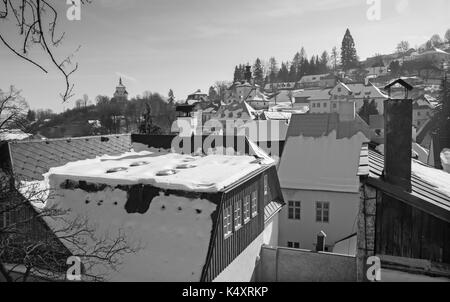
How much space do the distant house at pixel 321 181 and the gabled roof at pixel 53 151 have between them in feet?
30.0

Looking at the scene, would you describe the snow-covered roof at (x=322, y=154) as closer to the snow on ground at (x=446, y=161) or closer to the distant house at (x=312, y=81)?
the snow on ground at (x=446, y=161)

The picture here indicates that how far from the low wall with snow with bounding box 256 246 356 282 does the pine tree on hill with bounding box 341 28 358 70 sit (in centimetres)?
12102

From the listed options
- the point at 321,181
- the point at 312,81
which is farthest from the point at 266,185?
the point at 312,81

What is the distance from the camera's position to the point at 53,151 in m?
14.4

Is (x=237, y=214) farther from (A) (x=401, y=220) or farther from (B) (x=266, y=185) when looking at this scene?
(A) (x=401, y=220)

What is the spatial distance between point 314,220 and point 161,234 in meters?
11.1

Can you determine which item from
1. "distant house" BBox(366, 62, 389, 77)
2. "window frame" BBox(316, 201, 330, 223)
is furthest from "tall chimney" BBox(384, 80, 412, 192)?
"distant house" BBox(366, 62, 389, 77)

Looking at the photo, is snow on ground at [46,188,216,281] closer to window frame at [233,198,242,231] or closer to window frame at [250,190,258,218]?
window frame at [233,198,242,231]

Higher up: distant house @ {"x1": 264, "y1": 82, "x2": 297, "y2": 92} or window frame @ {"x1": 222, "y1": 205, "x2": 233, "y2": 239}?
distant house @ {"x1": 264, "y1": 82, "x2": 297, "y2": 92}

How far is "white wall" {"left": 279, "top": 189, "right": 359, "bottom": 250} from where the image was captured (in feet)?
59.0

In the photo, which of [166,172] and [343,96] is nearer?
[166,172]

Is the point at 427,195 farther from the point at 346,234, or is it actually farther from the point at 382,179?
the point at 346,234

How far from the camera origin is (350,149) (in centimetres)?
1945
